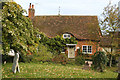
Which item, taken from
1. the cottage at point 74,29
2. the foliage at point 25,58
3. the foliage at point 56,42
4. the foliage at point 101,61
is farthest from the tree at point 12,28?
the cottage at point 74,29

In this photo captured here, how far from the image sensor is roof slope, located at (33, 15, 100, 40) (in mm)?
25312

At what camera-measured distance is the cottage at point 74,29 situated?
24641mm

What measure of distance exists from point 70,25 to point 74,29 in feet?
3.82

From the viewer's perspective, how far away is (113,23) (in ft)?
65.0

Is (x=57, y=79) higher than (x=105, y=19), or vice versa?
(x=105, y=19)

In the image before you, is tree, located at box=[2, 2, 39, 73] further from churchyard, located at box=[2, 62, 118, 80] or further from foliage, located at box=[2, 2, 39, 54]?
churchyard, located at box=[2, 62, 118, 80]

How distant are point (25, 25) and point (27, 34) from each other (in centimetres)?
69

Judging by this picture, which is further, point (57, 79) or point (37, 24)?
point (37, 24)

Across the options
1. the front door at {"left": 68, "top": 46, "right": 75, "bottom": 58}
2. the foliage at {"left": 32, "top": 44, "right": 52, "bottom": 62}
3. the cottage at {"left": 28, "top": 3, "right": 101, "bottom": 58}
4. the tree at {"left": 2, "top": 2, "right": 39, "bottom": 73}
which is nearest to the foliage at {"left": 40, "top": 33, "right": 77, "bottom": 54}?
the cottage at {"left": 28, "top": 3, "right": 101, "bottom": 58}

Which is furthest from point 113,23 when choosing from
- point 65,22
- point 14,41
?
point 14,41

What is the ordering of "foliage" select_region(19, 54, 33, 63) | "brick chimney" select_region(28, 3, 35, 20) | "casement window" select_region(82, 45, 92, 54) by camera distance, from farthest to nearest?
"brick chimney" select_region(28, 3, 35, 20) → "casement window" select_region(82, 45, 92, 54) → "foliage" select_region(19, 54, 33, 63)

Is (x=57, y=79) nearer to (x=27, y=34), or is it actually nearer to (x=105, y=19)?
(x=27, y=34)

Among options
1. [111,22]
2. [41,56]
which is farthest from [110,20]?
[41,56]

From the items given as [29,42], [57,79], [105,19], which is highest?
[105,19]
